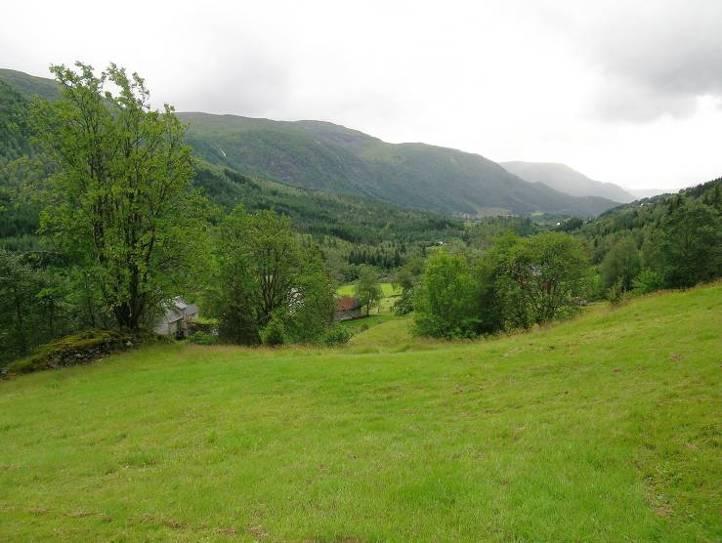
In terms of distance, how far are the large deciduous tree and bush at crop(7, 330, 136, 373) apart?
80.7 inches

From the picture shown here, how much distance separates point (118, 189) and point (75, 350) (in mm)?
10935

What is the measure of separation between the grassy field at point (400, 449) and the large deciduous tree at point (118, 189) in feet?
33.4

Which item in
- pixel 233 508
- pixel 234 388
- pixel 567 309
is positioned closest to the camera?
pixel 233 508

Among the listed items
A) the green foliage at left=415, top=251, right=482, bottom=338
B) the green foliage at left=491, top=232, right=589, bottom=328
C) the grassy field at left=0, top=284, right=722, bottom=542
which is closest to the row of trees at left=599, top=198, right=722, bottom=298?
the green foliage at left=491, top=232, right=589, bottom=328

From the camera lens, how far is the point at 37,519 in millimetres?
10102

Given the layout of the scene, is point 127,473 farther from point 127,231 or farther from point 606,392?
point 127,231

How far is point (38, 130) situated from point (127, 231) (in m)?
8.33

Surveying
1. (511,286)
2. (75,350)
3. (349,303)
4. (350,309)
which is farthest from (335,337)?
(350,309)

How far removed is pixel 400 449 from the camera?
12.4 metres

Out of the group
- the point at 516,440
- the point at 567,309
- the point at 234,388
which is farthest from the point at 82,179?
the point at 567,309

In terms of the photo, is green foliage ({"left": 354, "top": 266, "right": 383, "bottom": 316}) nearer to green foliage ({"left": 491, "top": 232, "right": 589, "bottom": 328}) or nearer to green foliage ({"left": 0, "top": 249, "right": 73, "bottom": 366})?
green foliage ({"left": 491, "top": 232, "right": 589, "bottom": 328})

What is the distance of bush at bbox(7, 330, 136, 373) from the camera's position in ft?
93.2

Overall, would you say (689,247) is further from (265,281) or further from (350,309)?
(350,309)

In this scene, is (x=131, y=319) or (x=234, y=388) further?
(x=131, y=319)
